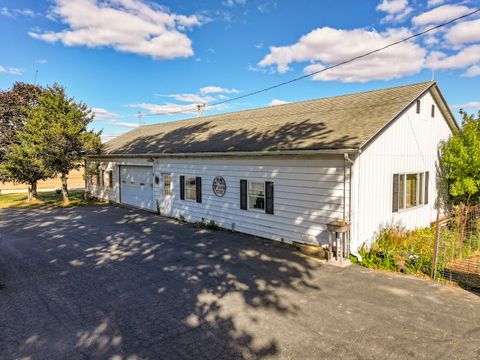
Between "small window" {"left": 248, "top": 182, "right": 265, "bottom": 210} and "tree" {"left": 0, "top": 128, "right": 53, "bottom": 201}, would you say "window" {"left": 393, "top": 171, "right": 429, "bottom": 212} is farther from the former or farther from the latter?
"tree" {"left": 0, "top": 128, "right": 53, "bottom": 201}

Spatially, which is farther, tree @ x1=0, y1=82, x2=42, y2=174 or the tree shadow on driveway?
tree @ x1=0, y1=82, x2=42, y2=174

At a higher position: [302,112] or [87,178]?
[302,112]

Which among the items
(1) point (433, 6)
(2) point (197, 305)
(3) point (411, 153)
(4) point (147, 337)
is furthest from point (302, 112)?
(4) point (147, 337)

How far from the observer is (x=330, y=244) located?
328 inches

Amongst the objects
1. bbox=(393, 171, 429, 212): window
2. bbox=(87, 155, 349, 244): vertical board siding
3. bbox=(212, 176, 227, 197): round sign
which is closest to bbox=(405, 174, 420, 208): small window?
bbox=(393, 171, 429, 212): window

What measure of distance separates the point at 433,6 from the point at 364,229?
314 inches

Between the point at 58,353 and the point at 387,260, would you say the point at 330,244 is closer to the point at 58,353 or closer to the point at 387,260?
the point at 387,260

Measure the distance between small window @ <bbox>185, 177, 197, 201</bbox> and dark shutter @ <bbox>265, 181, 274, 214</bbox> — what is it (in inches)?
159

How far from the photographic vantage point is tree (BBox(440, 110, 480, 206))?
10.7 m

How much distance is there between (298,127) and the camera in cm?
1112

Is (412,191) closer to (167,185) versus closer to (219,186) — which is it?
(219,186)

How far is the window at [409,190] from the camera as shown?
962 centimetres

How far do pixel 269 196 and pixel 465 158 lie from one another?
7.11 meters

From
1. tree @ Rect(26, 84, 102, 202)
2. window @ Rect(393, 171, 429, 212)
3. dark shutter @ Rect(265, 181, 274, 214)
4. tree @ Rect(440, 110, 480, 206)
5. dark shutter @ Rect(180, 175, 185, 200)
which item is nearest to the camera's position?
window @ Rect(393, 171, 429, 212)
